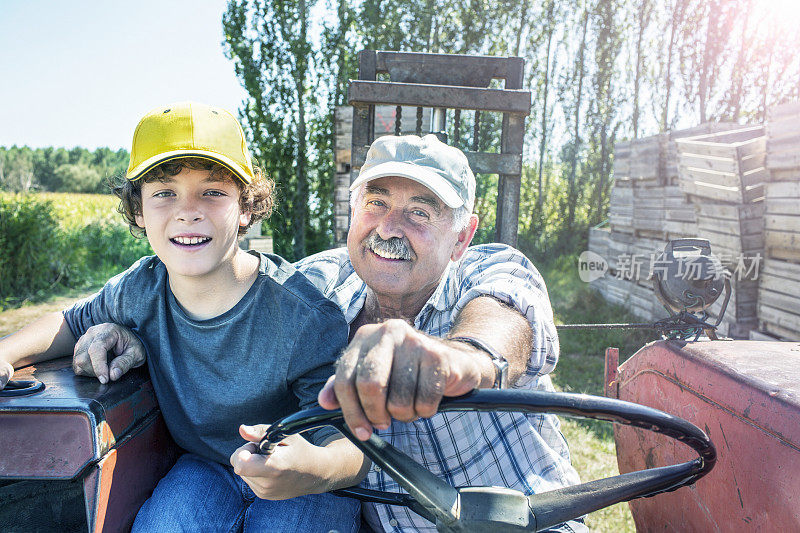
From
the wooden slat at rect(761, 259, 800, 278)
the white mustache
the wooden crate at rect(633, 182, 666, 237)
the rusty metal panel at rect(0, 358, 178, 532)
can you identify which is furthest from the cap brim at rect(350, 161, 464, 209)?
the wooden crate at rect(633, 182, 666, 237)

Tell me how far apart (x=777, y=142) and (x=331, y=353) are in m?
4.13

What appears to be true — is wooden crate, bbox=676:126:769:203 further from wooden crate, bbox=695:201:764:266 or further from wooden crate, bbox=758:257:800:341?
wooden crate, bbox=758:257:800:341

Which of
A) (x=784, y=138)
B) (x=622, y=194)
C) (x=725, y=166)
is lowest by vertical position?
(x=622, y=194)

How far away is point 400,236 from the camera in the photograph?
160 cm

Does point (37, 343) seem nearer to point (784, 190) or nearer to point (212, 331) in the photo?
point (212, 331)

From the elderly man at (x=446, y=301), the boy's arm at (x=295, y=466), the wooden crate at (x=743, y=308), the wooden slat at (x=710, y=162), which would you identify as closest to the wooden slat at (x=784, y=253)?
the wooden crate at (x=743, y=308)

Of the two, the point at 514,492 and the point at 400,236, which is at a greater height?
the point at 400,236

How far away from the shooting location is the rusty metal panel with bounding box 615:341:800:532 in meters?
1.12

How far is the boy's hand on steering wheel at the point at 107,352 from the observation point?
143cm

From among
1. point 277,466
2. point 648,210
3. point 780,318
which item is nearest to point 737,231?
point 780,318

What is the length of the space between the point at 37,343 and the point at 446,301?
1130 mm

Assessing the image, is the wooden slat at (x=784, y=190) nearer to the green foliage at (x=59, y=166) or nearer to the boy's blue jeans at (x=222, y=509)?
the boy's blue jeans at (x=222, y=509)

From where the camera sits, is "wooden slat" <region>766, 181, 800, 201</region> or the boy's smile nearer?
the boy's smile

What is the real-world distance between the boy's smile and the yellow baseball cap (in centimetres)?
6
